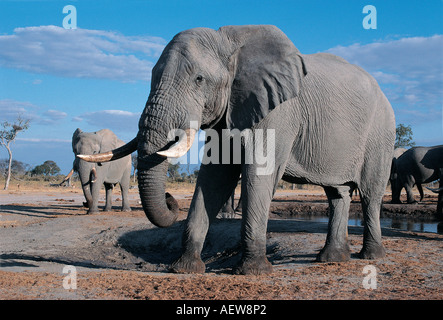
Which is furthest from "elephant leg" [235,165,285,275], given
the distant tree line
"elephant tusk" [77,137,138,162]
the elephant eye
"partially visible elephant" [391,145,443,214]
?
the distant tree line

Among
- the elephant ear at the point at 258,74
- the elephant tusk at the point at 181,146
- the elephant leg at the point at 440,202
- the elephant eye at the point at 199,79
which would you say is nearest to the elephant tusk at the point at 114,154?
the elephant tusk at the point at 181,146

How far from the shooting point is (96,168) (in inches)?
629

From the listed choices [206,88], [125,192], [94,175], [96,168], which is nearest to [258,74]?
[206,88]

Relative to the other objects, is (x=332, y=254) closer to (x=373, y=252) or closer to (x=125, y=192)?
(x=373, y=252)

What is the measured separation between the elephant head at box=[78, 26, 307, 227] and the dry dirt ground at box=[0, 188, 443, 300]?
3.40 ft

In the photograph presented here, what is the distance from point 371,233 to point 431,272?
121cm

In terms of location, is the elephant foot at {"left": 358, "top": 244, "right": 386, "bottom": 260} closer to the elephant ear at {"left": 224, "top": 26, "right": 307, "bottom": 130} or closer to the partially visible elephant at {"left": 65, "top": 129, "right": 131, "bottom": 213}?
the elephant ear at {"left": 224, "top": 26, "right": 307, "bottom": 130}

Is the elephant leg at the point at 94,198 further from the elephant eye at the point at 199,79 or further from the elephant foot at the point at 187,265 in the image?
the elephant eye at the point at 199,79

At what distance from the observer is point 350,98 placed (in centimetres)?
702

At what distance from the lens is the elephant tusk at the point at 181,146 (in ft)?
17.1

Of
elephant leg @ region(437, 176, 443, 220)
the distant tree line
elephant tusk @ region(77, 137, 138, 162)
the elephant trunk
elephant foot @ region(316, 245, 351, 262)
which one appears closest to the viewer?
the elephant trunk

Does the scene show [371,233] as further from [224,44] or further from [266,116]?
[224,44]

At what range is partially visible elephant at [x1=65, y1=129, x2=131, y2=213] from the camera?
51.1 ft
